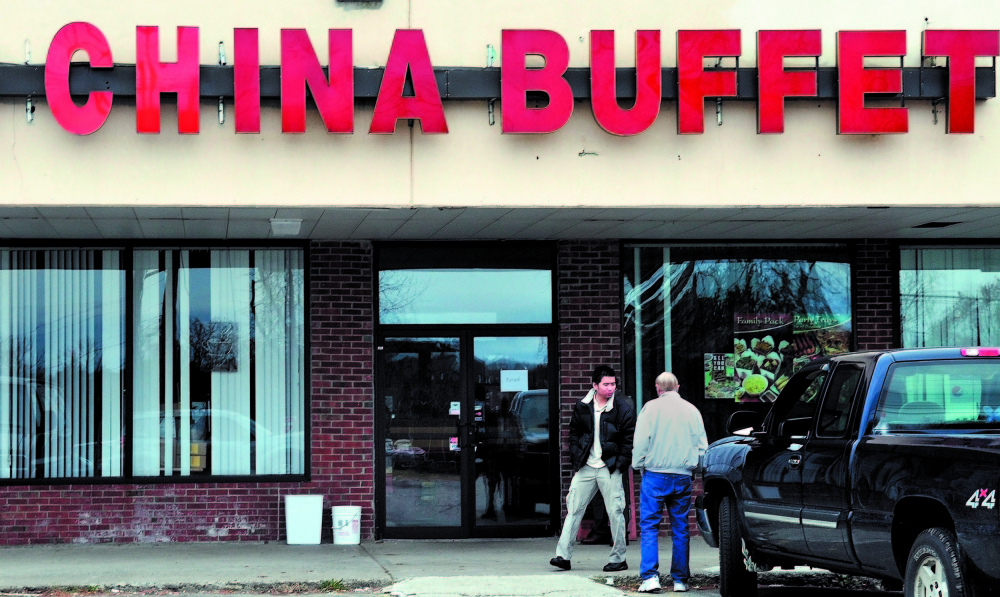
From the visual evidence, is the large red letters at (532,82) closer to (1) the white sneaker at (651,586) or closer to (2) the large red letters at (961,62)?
(2) the large red letters at (961,62)

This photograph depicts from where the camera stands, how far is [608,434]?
10.2 meters

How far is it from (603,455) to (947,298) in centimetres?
540

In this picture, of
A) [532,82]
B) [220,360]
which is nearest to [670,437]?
[532,82]

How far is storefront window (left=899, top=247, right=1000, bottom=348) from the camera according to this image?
13148 millimetres

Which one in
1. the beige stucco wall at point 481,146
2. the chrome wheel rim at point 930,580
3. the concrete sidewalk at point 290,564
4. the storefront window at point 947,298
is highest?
the beige stucco wall at point 481,146

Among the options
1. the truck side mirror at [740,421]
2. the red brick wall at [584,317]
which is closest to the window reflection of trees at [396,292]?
the red brick wall at [584,317]

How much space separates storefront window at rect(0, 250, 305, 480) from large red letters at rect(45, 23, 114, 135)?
272 cm

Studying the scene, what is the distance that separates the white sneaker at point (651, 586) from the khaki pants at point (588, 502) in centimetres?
82

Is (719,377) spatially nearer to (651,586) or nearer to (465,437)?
(465,437)

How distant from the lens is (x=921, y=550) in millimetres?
6652

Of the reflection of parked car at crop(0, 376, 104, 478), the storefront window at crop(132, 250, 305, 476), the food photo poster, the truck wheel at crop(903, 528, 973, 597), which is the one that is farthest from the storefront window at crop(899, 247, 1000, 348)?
the reflection of parked car at crop(0, 376, 104, 478)

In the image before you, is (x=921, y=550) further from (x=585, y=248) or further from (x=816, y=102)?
(x=585, y=248)

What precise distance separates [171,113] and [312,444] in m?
3.99

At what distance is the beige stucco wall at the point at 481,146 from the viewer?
33.2 feet
